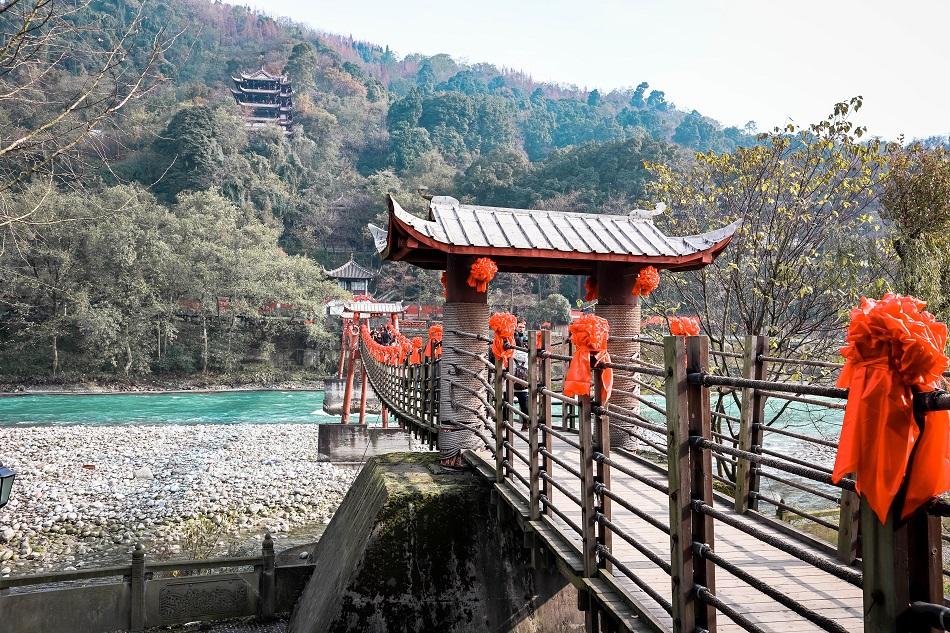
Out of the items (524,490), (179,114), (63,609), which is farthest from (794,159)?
(179,114)


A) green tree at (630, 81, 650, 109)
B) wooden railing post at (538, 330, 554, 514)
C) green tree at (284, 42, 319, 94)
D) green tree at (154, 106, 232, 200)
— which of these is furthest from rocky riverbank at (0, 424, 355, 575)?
green tree at (630, 81, 650, 109)

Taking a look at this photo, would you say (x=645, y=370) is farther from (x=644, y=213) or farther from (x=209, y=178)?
(x=209, y=178)

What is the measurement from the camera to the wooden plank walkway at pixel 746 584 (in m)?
2.35

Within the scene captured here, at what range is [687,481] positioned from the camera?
6.81ft

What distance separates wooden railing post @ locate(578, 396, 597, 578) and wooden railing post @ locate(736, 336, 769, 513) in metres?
1.16

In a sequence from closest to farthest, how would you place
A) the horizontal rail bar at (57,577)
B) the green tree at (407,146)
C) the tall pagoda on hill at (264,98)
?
1. the horizontal rail bar at (57,577)
2. the green tree at (407,146)
3. the tall pagoda on hill at (264,98)

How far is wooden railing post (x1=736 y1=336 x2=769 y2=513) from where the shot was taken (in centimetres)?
354

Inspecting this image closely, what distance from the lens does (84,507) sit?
33.5 ft

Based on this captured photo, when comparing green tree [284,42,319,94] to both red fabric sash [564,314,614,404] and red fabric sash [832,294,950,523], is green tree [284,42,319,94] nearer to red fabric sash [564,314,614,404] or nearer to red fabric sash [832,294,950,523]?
red fabric sash [564,314,614,404]

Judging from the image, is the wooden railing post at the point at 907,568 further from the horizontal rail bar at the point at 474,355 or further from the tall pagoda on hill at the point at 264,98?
the tall pagoda on hill at the point at 264,98

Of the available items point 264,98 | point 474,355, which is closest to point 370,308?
point 474,355

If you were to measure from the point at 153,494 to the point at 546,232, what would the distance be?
907 centimetres

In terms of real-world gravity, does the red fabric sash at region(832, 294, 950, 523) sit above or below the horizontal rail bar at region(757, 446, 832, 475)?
above

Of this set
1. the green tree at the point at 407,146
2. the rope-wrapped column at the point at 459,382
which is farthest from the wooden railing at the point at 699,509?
the green tree at the point at 407,146
